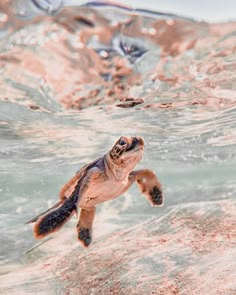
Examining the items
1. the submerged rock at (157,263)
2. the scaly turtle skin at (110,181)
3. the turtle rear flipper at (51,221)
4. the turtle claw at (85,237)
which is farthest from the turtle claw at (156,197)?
the turtle rear flipper at (51,221)

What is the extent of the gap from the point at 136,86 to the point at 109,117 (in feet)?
8.43

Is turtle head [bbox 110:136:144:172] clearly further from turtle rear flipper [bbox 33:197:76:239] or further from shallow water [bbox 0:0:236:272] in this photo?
shallow water [bbox 0:0:236:272]

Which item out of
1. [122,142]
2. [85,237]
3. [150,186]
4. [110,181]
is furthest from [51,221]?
[150,186]

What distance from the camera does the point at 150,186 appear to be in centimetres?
718

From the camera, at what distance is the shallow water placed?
240 inches

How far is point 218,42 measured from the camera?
666 centimetres

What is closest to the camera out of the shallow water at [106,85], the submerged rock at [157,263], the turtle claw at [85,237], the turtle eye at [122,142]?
the submerged rock at [157,263]

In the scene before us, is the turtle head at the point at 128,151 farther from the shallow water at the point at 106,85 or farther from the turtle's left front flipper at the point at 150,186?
the shallow water at the point at 106,85

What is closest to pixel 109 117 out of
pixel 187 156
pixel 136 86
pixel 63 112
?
pixel 63 112

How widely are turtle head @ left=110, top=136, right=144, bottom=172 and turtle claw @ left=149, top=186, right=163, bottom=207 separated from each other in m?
1.01

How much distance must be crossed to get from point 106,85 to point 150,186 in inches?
103

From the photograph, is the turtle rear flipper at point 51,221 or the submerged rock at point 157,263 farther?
the submerged rock at point 157,263

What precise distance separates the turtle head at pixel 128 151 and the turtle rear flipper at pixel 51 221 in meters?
1.45

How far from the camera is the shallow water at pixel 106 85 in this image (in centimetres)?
610
